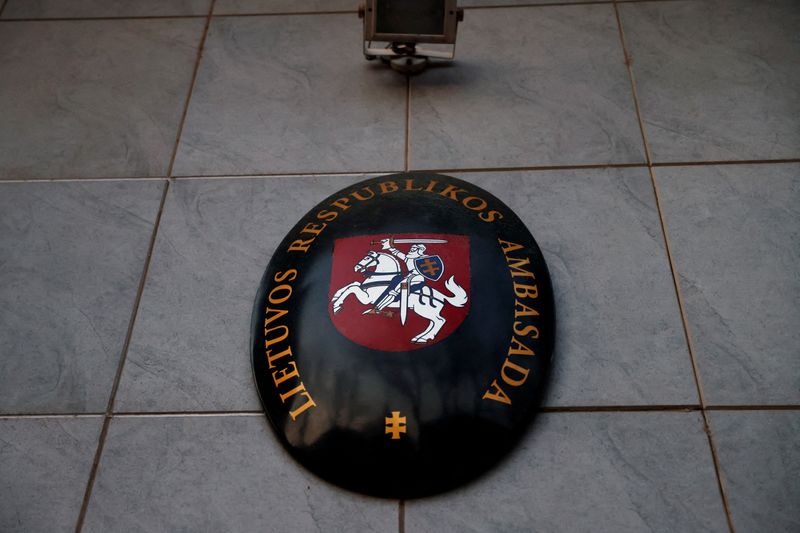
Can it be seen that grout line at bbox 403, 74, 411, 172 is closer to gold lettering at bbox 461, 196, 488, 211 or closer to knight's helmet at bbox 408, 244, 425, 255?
gold lettering at bbox 461, 196, 488, 211

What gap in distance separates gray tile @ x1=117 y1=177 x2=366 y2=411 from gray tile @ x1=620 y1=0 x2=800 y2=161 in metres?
1.39

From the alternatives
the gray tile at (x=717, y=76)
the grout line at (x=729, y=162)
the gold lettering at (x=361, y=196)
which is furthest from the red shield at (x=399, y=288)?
the gray tile at (x=717, y=76)


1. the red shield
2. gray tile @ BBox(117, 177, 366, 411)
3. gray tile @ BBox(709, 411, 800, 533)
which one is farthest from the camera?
gray tile @ BBox(117, 177, 366, 411)

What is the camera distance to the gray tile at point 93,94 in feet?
9.41

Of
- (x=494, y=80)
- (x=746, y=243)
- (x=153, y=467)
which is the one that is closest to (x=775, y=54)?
(x=746, y=243)

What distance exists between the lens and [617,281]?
2.38 metres

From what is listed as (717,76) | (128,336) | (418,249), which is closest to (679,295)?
(418,249)

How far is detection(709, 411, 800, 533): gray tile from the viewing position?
75.5 inches

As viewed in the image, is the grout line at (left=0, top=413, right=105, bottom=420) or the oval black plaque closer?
the oval black plaque

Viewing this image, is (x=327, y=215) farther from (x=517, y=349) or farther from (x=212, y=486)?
(x=212, y=486)

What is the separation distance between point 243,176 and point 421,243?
96cm

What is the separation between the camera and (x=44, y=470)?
2.12 meters

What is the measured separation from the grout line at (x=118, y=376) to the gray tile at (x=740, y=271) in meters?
1.96

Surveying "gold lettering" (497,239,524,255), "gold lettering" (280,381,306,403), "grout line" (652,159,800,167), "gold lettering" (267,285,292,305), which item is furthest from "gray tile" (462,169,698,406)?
"gold lettering" (267,285,292,305)
